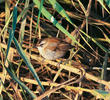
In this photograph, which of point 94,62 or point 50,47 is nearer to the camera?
point 94,62

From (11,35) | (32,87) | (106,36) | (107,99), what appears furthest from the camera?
(32,87)

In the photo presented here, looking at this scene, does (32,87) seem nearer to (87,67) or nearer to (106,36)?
(87,67)

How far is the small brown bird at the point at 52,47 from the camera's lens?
115 inches

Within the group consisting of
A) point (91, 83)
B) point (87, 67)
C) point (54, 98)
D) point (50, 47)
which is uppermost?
point (50, 47)

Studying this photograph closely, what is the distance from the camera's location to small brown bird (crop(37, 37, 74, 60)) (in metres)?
2.93

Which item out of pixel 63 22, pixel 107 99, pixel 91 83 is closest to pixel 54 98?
pixel 91 83

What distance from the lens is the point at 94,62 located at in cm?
293

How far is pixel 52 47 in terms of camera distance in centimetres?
317

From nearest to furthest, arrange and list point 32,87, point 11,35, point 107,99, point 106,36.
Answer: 1. point 107,99
2. point 11,35
3. point 106,36
4. point 32,87

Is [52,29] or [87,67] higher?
[52,29]

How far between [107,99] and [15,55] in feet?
5.09

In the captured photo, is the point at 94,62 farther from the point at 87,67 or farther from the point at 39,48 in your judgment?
the point at 39,48

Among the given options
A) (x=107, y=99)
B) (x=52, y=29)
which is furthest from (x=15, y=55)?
(x=107, y=99)

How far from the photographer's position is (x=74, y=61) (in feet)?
9.35
